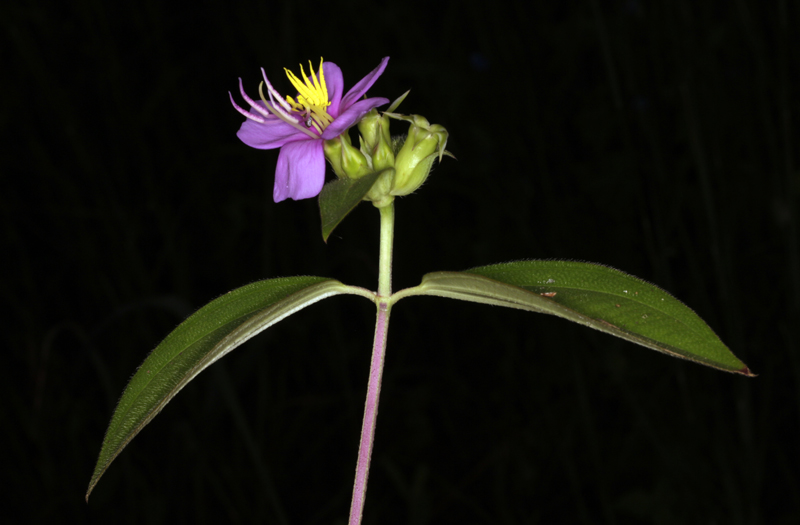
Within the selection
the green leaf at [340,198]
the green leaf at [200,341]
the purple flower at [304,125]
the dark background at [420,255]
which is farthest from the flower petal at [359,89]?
the dark background at [420,255]

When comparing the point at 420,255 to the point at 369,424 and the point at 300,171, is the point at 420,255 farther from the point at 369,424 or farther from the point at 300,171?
the point at 369,424

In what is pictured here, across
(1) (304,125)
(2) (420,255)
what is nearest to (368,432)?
(1) (304,125)

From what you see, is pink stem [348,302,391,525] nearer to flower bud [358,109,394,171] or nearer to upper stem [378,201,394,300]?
upper stem [378,201,394,300]

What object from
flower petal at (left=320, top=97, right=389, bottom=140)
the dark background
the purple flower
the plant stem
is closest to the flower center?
the purple flower

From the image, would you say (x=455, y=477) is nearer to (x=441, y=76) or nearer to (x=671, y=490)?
(x=671, y=490)

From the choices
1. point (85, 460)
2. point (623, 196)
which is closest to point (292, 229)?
point (85, 460)
